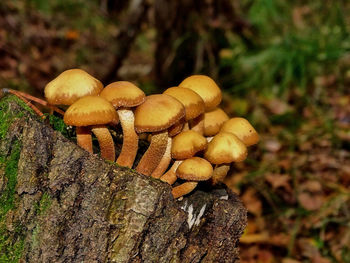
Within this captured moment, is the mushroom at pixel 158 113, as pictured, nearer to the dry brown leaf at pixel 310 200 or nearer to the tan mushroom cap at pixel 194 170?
the tan mushroom cap at pixel 194 170

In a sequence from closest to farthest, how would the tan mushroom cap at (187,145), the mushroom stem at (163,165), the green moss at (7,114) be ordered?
the green moss at (7,114) < the tan mushroom cap at (187,145) < the mushroom stem at (163,165)

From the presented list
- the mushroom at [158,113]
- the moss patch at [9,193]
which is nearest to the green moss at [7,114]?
the moss patch at [9,193]

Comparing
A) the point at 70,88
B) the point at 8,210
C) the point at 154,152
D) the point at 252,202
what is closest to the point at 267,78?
the point at 252,202

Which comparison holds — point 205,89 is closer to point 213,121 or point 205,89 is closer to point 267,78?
point 213,121

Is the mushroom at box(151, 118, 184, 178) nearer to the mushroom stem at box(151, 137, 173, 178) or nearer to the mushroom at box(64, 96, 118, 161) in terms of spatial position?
the mushroom stem at box(151, 137, 173, 178)

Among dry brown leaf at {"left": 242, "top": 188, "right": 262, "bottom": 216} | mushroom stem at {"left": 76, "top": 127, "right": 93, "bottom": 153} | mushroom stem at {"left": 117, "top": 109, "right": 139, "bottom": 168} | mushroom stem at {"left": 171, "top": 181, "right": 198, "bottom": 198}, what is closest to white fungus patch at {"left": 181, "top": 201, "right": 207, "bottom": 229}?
mushroom stem at {"left": 171, "top": 181, "right": 198, "bottom": 198}

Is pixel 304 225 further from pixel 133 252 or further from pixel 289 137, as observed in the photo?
pixel 133 252
